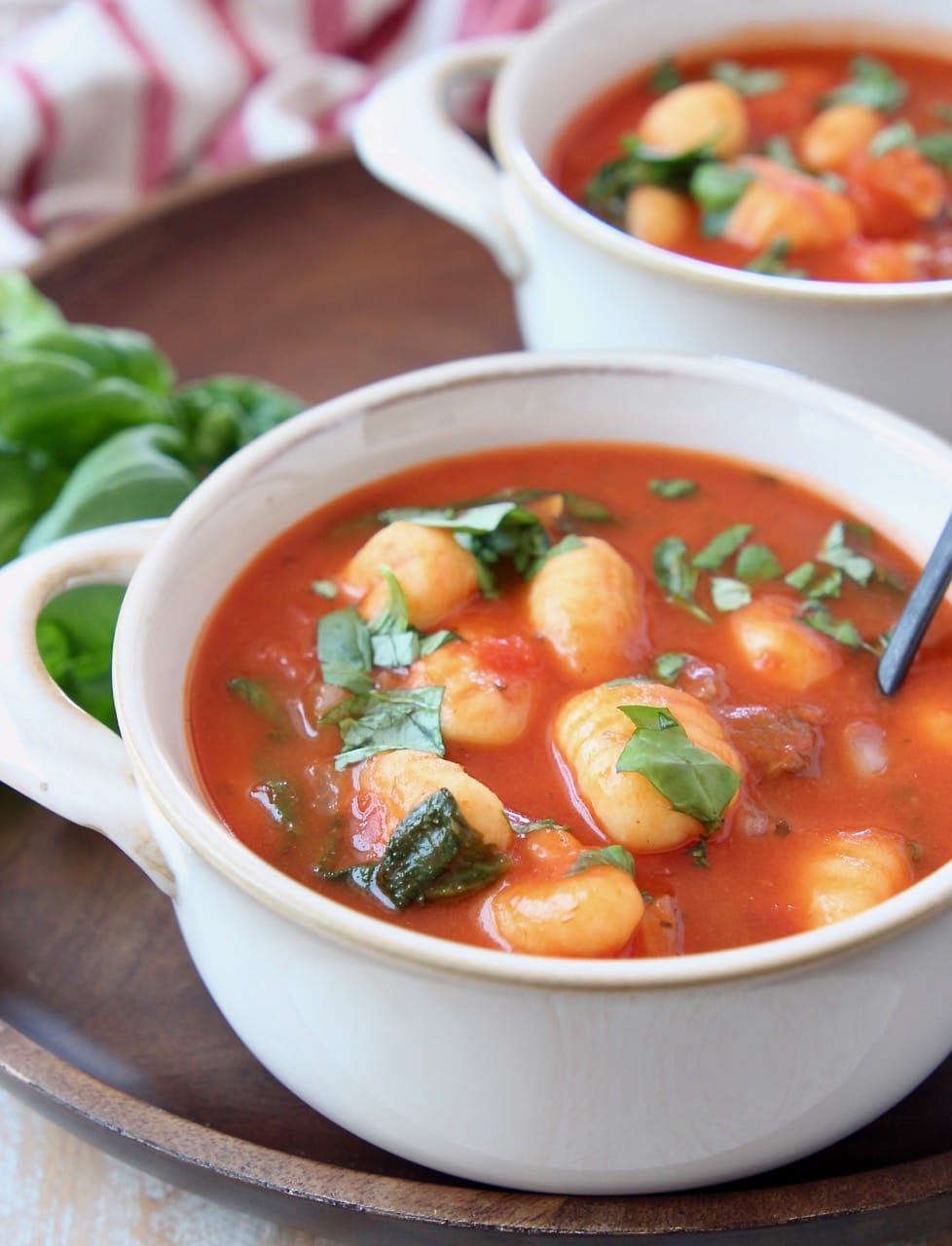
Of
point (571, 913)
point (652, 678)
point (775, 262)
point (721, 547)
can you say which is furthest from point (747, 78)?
point (571, 913)

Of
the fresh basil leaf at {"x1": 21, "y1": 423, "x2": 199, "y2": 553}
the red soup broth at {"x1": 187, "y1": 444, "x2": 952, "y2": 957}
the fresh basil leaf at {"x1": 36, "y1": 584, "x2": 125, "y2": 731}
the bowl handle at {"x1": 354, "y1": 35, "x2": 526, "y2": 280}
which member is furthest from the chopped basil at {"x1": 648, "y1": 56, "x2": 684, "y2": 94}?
the fresh basil leaf at {"x1": 36, "y1": 584, "x2": 125, "y2": 731}

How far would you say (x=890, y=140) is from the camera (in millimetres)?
2631

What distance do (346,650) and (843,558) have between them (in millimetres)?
597

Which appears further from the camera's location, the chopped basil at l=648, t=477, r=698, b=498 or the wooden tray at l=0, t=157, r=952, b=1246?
the chopped basil at l=648, t=477, r=698, b=498

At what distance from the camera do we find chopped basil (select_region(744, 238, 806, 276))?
2.36 meters

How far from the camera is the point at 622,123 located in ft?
9.22

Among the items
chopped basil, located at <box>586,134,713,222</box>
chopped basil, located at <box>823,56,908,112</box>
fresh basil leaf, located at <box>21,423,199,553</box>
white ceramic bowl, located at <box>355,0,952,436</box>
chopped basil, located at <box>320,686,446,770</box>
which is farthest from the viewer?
chopped basil, located at <box>823,56,908,112</box>

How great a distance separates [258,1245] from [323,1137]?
168 millimetres

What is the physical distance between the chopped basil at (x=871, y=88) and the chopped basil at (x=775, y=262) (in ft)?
1.95

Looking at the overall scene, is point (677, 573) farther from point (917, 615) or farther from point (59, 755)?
point (59, 755)

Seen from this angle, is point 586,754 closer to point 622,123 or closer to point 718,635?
point 718,635

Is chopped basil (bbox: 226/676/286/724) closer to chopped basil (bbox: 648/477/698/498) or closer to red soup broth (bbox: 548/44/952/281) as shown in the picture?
chopped basil (bbox: 648/477/698/498)

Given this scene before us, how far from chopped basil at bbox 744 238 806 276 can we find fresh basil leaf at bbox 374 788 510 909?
1218 mm

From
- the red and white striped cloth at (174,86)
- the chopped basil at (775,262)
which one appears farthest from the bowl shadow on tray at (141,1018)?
the red and white striped cloth at (174,86)
